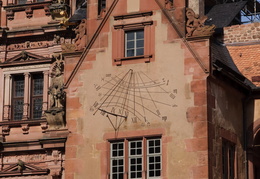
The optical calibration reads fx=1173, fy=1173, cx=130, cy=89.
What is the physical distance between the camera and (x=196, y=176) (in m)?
40.7

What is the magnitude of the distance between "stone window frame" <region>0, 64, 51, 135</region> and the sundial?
156 inches

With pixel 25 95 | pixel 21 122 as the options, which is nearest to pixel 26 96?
pixel 25 95

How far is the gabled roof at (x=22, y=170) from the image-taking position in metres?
45.1

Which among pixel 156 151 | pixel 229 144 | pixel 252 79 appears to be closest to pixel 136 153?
pixel 156 151

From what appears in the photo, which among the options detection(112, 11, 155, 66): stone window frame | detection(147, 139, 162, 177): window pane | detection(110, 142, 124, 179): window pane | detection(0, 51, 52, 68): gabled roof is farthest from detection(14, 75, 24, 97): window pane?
detection(147, 139, 162, 177): window pane

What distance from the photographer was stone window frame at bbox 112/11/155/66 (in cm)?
4275

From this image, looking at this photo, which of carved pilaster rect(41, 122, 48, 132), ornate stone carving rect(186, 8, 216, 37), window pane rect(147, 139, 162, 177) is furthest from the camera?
carved pilaster rect(41, 122, 48, 132)

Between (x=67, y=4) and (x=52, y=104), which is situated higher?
(x=67, y=4)

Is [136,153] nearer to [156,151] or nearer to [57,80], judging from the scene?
[156,151]

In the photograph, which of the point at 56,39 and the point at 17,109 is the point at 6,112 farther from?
the point at 56,39

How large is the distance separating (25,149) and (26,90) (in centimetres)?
259

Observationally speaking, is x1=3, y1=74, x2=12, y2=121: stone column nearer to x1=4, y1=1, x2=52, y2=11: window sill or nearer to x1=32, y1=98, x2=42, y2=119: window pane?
x1=32, y1=98, x2=42, y2=119: window pane

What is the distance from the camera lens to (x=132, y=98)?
42312 mm

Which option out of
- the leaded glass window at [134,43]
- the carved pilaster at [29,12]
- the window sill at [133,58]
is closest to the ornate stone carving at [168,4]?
the leaded glass window at [134,43]
